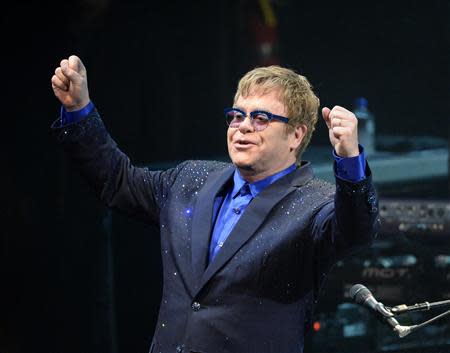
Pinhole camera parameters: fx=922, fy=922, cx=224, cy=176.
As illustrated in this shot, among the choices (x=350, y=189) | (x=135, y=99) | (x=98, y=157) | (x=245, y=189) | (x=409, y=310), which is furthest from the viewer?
(x=135, y=99)

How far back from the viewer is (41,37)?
4324 millimetres

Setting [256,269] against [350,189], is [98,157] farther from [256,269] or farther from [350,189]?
[350,189]

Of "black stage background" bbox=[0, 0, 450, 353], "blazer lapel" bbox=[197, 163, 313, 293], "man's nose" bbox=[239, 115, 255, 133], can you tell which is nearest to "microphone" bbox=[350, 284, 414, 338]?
"blazer lapel" bbox=[197, 163, 313, 293]

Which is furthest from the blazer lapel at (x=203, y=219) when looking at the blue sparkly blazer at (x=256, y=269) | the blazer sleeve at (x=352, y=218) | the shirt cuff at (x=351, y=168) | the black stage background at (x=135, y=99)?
the black stage background at (x=135, y=99)

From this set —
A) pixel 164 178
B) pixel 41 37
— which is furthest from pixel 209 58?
pixel 164 178

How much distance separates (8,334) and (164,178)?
6.07 feet

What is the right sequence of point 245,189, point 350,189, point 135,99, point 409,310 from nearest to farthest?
point 350,189, point 409,310, point 245,189, point 135,99

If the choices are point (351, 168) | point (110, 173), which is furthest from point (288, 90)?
point (110, 173)

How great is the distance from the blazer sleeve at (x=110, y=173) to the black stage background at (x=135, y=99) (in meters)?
1.51

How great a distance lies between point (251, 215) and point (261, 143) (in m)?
0.21

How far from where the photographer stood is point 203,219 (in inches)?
105

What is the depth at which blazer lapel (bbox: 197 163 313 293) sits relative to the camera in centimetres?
254

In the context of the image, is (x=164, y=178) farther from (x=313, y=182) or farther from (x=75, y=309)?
(x=75, y=309)

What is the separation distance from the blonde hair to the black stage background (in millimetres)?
1583
